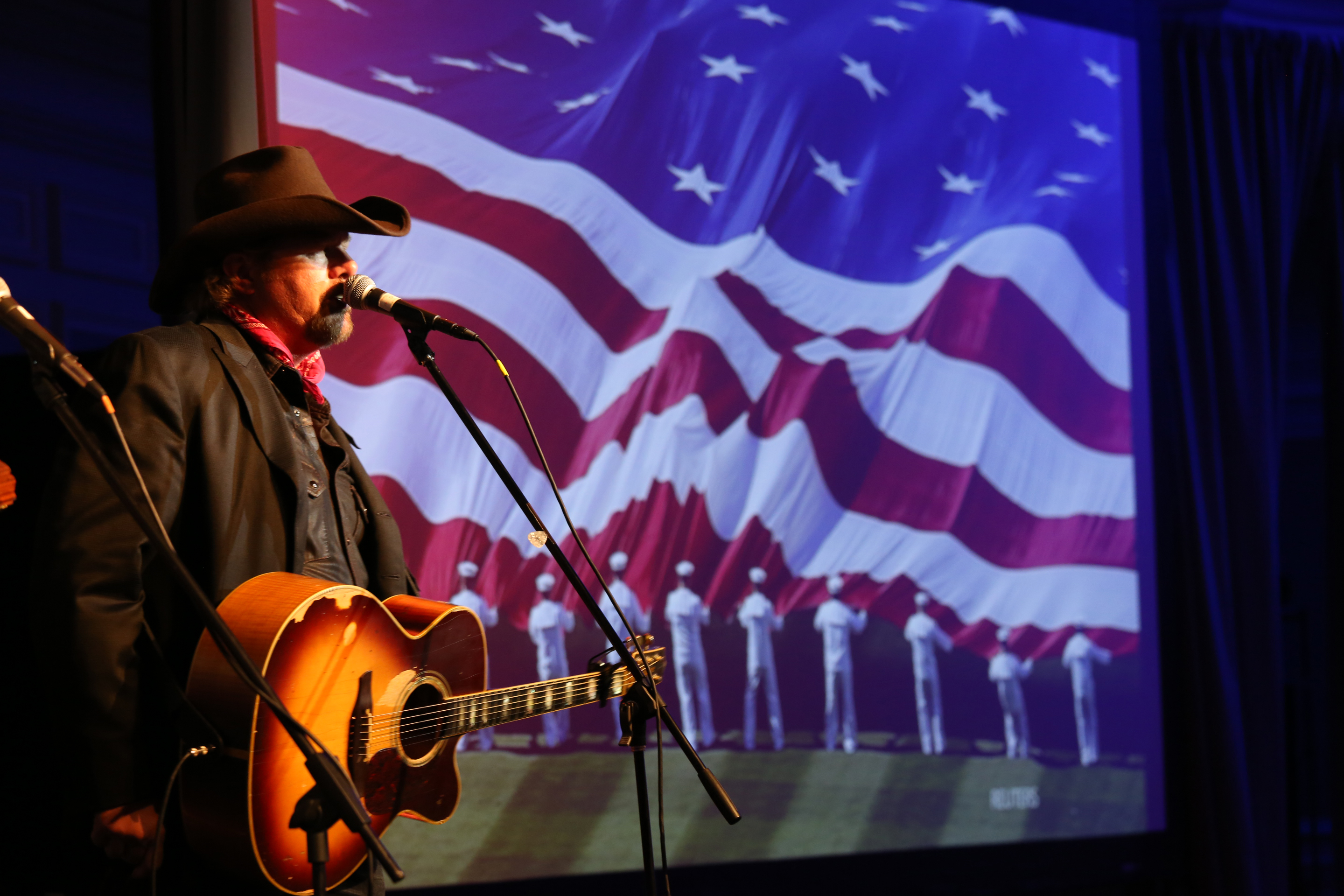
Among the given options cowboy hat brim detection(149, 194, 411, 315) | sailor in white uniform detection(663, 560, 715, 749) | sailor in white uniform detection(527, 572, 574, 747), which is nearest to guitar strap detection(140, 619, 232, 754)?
cowboy hat brim detection(149, 194, 411, 315)

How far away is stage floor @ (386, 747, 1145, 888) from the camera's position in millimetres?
2545

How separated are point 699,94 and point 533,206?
2.07ft

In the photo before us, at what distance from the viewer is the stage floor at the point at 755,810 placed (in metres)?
2.54

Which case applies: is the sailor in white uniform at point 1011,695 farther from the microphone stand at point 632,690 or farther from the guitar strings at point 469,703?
the microphone stand at point 632,690

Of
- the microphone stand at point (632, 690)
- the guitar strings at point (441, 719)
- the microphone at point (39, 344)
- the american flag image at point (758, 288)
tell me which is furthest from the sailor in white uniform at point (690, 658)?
the microphone at point (39, 344)

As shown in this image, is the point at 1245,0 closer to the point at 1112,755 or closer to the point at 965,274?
the point at 965,274

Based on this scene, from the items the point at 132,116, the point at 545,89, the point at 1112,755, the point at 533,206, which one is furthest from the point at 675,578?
the point at 132,116

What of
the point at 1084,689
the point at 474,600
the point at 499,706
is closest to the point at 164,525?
the point at 499,706

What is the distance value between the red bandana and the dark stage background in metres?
1.40

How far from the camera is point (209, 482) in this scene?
150cm

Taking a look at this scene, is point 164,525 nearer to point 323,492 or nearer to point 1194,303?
point 323,492

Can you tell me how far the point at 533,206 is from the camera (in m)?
2.77

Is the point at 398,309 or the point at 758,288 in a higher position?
the point at 758,288

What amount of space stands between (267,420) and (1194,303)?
3.33 m
